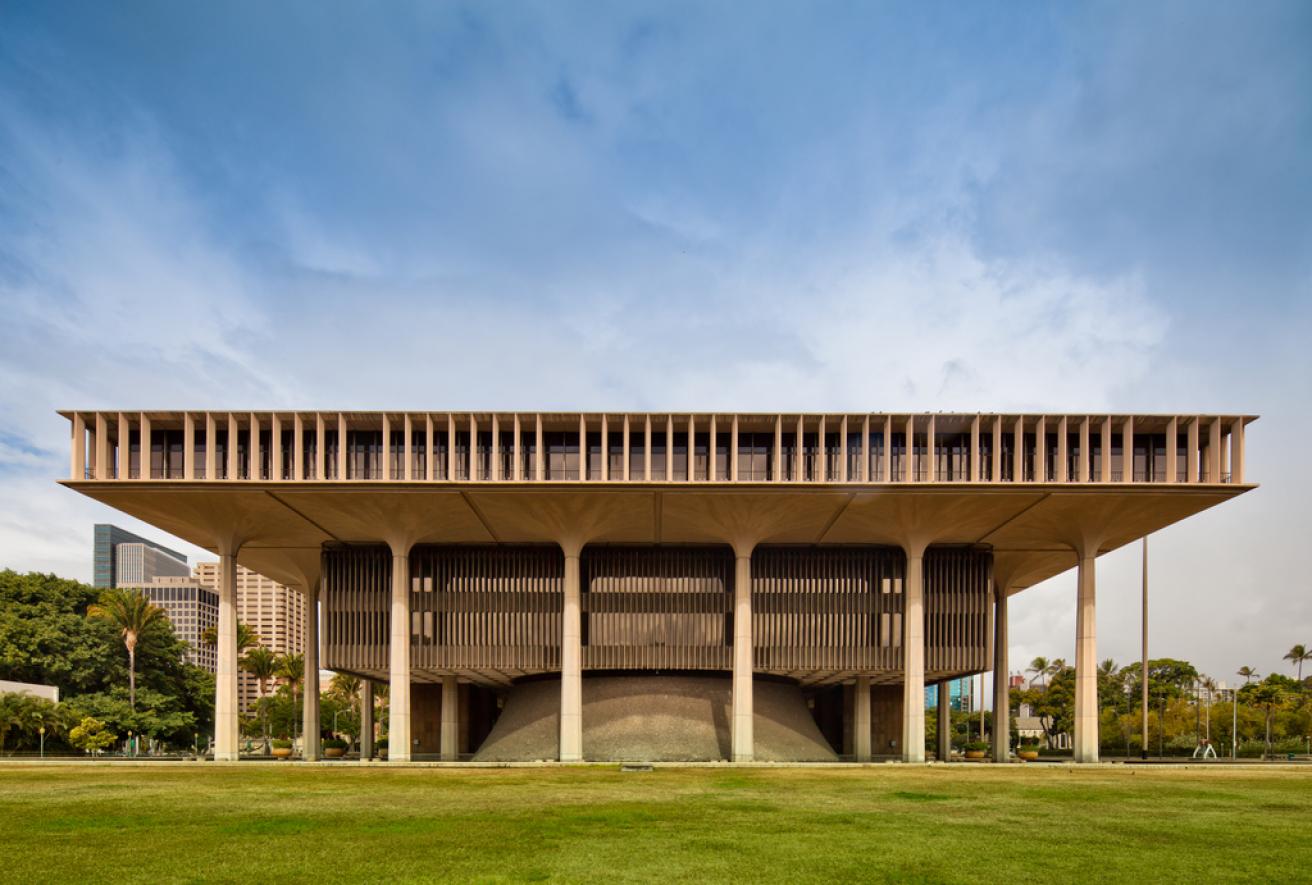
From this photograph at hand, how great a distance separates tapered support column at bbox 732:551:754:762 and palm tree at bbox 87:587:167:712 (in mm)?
46635

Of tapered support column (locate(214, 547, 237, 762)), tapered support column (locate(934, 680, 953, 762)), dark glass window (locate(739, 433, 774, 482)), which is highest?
dark glass window (locate(739, 433, 774, 482))

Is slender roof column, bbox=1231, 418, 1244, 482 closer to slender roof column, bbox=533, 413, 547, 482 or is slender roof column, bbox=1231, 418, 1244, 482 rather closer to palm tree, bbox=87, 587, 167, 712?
slender roof column, bbox=533, 413, 547, 482

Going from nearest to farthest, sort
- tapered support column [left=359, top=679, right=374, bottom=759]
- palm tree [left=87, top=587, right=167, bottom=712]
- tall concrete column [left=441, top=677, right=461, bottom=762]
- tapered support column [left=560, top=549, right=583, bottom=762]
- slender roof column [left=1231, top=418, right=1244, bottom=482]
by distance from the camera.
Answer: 1. slender roof column [left=1231, top=418, right=1244, bottom=482]
2. tapered support column [left=560, top=549, right=583, bottom=762]
3. tall concrete column [left=441, top=677, right=461, bottom=762]
4. tapered support column [left=359, top=679, right=374, bottom=759]
5. palm tree [left=87, top=587, right=167, bottom=712]

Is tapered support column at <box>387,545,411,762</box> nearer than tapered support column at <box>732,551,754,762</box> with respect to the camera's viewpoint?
No

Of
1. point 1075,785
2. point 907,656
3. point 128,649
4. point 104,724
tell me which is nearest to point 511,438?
point 907,656

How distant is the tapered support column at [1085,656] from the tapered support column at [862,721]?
1096cm

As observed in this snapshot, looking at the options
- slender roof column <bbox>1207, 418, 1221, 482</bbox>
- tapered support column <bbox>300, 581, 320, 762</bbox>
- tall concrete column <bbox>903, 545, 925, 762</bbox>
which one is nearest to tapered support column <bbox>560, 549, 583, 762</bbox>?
tall concrete column <bbox>903, 545, 925, 762</bbox>

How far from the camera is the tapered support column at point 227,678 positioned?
42750mm

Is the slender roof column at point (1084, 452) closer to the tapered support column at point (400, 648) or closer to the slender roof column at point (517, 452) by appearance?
the slender roof column at point (517, 452)

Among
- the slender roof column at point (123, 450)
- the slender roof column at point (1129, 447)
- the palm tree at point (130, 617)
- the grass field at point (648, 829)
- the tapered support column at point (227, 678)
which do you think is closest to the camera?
the grass field at point (648, 829)

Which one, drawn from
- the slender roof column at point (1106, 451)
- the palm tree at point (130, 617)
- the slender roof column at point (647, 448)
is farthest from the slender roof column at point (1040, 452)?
the palm tree at point (130, 617)

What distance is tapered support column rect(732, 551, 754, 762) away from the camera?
42.7m

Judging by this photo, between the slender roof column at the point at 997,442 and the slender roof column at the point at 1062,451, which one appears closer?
the slender roof column at the point at 1062,451

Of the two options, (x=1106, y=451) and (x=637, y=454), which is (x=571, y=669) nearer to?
(x=637, y=454)
